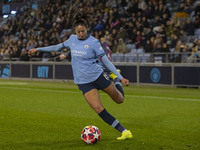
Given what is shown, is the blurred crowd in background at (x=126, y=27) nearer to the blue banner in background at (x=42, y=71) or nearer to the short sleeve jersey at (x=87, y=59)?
the blue banner in background at (x=42, y=71)

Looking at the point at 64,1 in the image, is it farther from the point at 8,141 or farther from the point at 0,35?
the point at 8,141

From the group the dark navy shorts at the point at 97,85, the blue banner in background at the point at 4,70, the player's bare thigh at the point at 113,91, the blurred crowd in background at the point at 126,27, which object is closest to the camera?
the dark navy shorts at the point at 97,85

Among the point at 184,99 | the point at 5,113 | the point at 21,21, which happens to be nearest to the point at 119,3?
the point at 21,21

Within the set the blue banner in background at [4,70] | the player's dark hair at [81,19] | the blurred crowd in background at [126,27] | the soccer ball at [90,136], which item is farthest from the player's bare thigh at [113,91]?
the blue banner in background at [4,70]

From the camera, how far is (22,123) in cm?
828

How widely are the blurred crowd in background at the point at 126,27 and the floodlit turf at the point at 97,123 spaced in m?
3.70

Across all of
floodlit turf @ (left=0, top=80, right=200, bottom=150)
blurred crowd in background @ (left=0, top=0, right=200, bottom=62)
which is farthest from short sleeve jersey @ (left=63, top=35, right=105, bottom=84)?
blurred crowd in background @ (left=0, top=0, right=200, bottom=62)

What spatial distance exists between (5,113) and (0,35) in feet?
88.6

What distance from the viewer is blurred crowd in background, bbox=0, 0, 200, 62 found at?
19734 millimetres

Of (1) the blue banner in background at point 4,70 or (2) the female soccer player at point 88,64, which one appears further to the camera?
(1) the blue banner in background at point 4,70

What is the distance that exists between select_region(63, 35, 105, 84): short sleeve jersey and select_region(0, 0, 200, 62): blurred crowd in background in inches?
318

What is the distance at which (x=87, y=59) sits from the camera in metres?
6.25

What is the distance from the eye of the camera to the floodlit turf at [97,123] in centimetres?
614

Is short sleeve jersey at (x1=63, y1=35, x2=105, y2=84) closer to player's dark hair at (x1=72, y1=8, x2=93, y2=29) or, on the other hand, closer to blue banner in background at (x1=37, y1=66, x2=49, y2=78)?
player's dark hair at (x1=72, y1=8, x2=93, y2=29)
